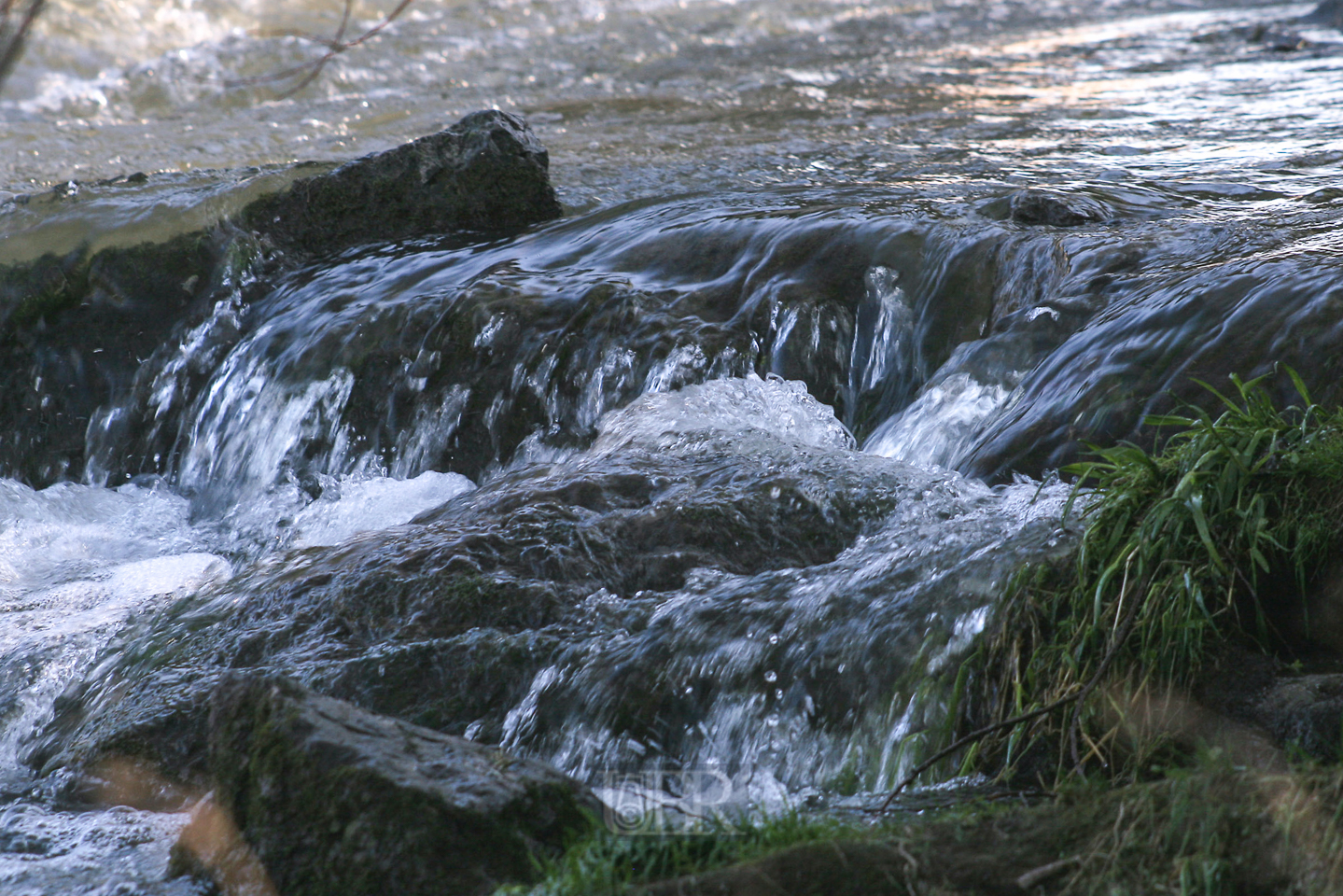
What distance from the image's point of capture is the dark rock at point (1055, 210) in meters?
5.71

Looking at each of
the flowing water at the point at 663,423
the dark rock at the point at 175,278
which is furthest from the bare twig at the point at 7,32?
the dark rock at the point at 175,278

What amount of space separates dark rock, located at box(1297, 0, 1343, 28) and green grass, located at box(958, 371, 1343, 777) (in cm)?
1300

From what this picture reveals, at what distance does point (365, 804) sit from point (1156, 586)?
5.70 feet

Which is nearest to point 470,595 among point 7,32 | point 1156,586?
point 1156,586

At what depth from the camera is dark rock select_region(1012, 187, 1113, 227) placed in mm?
5715

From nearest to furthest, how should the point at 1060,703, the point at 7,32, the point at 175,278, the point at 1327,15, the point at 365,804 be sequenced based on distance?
the point at 7,32
the point at 365,804
the point at 1060,703
the point at 175,278
the point at 1327,15

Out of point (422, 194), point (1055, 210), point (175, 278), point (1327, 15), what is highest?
point (1327, 15)

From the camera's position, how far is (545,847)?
2.49m

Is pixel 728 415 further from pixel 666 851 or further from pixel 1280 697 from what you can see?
pixel 666 851

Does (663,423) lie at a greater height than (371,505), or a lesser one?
greater

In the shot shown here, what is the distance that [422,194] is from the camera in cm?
741

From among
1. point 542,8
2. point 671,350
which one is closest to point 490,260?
point 671,350

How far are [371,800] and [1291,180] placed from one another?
570 cm

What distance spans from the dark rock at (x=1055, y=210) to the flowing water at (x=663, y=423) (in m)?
0.03
